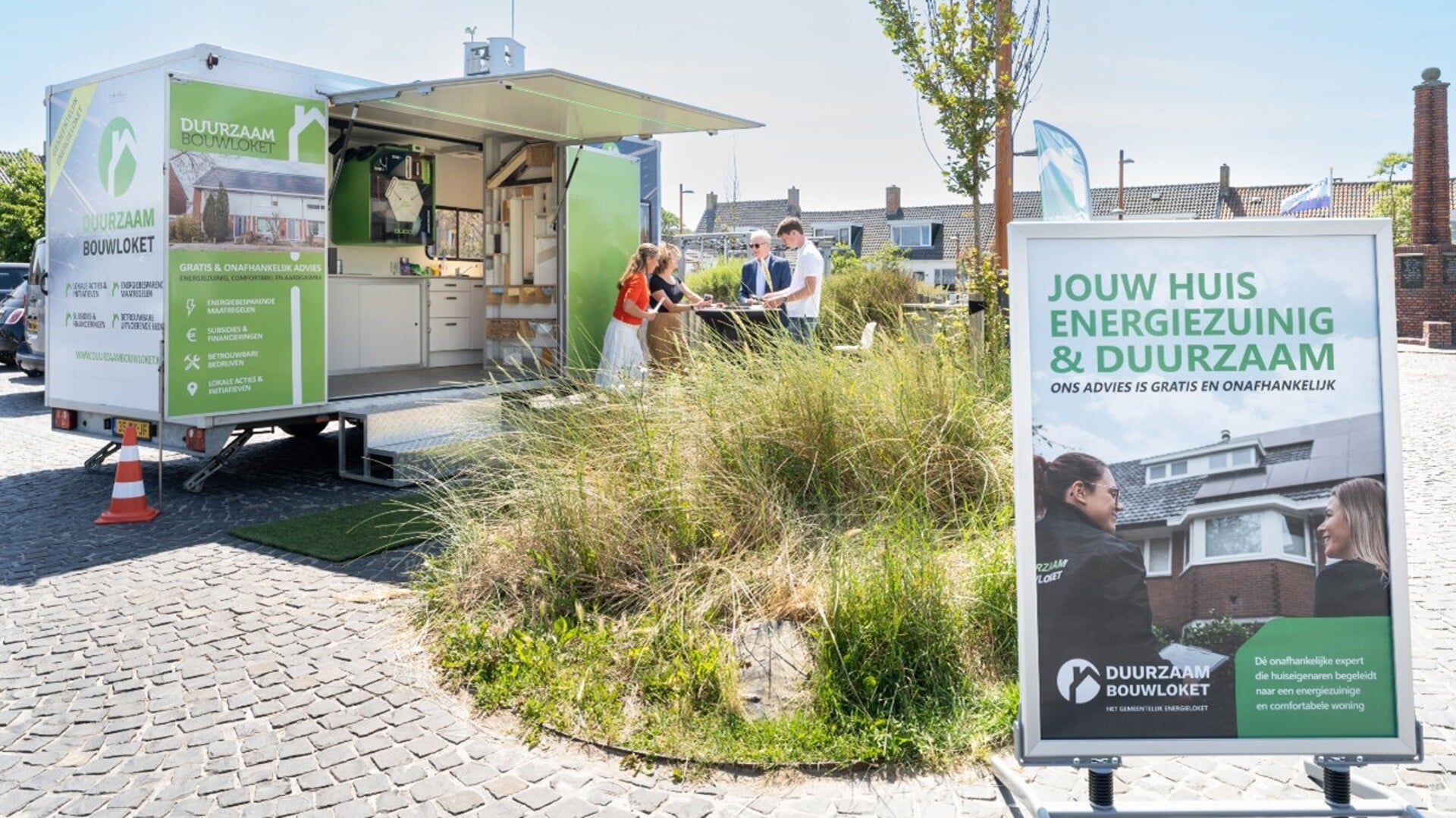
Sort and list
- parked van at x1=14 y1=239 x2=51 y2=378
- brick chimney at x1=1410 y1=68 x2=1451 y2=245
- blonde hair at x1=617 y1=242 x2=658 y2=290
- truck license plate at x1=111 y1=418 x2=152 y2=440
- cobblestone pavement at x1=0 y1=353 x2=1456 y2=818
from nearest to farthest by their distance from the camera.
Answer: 1. cobblestone pavement at x1=0 y1=353 x2=1456 y2=818
2. truck license plate at x1=111 y1=418 x2=152 y2=440
3. blonde hair at x1=617 y1=242 x2=658 y2=290
4. parked van at x1=14 y1=239 x2=51 y2=378
5. brick chimney at x1=1410 y1=68 x2=1451 y2=245


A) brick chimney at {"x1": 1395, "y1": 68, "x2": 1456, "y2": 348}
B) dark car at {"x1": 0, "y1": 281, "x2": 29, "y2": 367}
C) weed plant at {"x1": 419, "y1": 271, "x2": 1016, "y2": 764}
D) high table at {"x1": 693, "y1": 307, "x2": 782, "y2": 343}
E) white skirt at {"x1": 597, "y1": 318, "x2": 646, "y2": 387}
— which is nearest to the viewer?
weed plant at {"x1": 419, "y1": 271, "x2": 1016, "y2": 764}

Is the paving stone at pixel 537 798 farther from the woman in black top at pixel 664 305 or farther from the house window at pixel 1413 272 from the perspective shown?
the house window at pixel 1413 272

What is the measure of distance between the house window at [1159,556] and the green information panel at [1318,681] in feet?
0.92

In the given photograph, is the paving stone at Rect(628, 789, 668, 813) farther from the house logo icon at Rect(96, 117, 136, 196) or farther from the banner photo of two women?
the house logo icon at Rect(96, 117, 136, 196)

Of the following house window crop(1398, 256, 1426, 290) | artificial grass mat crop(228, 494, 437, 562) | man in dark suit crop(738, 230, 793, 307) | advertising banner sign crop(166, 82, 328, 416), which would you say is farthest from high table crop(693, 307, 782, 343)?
house window crop(1398, 256, 1426, 290)

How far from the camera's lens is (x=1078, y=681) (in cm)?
298

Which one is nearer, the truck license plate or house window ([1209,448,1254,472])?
house window ([1209,448,1254,472])

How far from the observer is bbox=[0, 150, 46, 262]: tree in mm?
32219

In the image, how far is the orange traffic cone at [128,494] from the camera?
23.9ft

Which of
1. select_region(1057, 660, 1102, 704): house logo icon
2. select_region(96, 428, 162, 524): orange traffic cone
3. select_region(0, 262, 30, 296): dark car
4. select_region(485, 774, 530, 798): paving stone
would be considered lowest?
select_region(485, 774, 530, 798): paving stone

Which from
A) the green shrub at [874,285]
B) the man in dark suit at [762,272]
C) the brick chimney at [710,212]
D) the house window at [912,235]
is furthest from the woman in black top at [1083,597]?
the brick chimney at [710,212]

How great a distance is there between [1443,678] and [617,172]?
946 cm

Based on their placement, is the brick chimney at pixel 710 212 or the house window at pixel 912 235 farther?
the brick chimney at pixel 710 212

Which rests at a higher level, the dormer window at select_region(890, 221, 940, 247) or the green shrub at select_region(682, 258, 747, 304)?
the dormer window at select_region(890, 221, 940, 247)
